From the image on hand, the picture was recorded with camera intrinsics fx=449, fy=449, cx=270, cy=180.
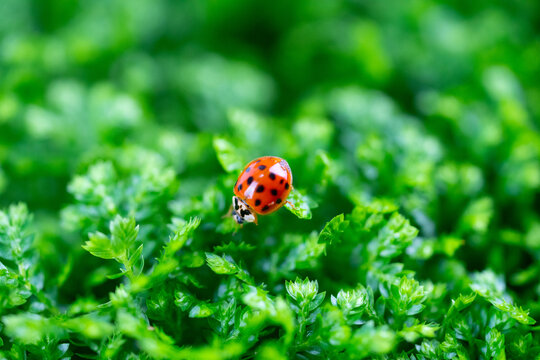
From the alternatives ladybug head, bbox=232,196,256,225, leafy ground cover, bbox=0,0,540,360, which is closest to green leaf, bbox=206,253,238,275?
leafy ground cover, bbox=0,0,540,360

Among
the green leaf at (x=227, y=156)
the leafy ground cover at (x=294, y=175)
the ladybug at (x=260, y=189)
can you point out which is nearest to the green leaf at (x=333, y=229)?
the leafy ground cover at (x=294, y=175)

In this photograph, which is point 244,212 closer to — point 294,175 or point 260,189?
point 260,189

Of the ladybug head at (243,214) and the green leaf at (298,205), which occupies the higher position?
the green leaf at (298,205)

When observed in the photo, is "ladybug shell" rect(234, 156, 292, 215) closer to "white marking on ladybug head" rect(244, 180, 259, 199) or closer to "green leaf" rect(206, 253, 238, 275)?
"white marking on ladybug head" rect(244, 180, 259, 199)

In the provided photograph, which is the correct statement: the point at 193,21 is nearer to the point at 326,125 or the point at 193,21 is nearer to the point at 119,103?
the point at 119,103

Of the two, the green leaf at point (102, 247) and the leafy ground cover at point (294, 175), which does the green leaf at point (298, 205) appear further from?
the green leaf at point (102, 247)

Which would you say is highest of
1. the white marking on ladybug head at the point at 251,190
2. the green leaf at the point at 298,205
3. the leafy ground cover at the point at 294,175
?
the white marking on ladybug head at the point at 251,190
